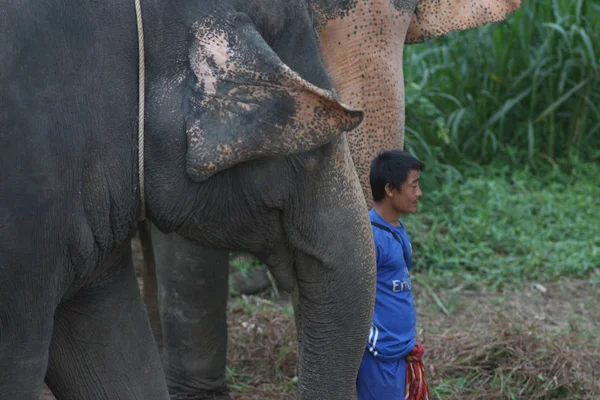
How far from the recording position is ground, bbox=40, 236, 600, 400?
3490 millimetres

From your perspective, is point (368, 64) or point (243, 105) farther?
point (368, 64)

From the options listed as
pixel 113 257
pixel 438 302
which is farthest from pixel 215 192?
pixel 438 302

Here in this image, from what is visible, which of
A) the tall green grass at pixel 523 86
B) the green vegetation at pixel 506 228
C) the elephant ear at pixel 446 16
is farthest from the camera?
the tall green grass at pixel 523 86

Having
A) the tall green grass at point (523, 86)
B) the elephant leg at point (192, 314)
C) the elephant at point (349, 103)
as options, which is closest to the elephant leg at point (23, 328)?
the elephant at point (349, 103)

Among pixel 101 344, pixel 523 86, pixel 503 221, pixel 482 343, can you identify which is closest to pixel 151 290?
pixel 482 343

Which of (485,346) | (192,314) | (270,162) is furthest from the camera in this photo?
(485,346)

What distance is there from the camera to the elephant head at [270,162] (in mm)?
1935

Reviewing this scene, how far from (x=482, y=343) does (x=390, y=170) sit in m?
1.12

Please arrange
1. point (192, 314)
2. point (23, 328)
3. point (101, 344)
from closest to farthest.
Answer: point (23, 328) < point (101, 344) < point (192, 314)

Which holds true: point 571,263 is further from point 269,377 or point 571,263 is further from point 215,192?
point 215,192

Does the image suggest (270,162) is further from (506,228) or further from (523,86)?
(523,86)

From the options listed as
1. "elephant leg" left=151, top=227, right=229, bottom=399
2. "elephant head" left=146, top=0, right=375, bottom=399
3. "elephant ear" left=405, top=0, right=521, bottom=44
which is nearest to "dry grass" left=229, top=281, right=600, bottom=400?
"elephant leg" left=151, top=227, right=229, bottom=399

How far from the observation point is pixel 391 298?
2818mm

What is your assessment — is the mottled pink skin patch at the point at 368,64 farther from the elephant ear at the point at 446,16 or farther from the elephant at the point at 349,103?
the elephant ear at the point at 446,16
